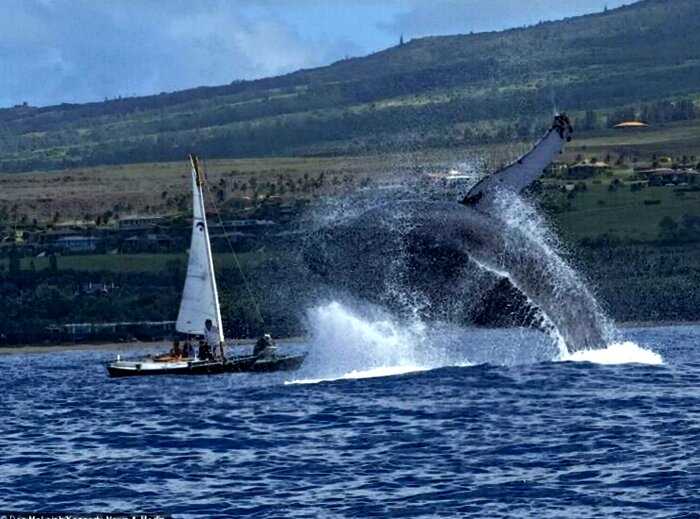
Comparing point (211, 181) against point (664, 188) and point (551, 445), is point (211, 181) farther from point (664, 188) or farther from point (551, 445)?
point (551, 445)

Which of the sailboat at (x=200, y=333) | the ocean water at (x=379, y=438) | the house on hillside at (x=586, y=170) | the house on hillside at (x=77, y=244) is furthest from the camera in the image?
the house on hillside at (x=586, y=170)

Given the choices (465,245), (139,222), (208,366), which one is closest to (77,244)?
(139,222)

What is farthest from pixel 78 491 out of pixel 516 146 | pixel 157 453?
pixel 516 146

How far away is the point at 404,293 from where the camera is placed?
53.0m

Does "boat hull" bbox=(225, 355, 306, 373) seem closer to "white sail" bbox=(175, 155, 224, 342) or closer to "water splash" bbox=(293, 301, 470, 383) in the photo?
"water splash" bbox=(293, 301, 470, 383)

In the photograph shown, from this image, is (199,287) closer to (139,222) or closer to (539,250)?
(539,250)

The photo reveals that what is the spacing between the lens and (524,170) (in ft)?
169

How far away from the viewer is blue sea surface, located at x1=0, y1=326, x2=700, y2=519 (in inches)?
1420

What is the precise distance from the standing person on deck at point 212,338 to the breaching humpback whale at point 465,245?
22707mm

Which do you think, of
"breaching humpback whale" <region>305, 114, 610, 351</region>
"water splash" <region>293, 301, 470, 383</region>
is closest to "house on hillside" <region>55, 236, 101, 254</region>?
"water splash" <region>293, 301, 470, 383</region>

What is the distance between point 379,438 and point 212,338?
34.3m

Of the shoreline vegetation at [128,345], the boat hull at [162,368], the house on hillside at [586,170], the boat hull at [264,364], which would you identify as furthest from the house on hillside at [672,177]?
the boat hull at [264,364]

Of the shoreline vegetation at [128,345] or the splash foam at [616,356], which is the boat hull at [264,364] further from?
the shoreline vegetation at [128,345]

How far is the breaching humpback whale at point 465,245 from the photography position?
5066cm
